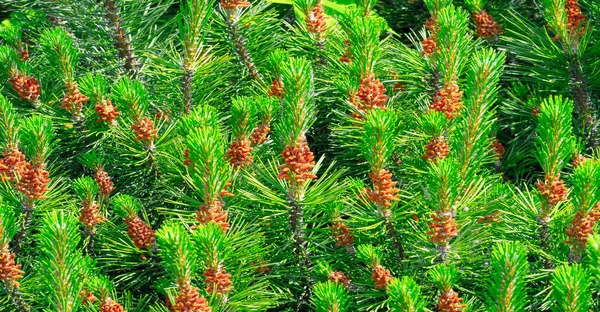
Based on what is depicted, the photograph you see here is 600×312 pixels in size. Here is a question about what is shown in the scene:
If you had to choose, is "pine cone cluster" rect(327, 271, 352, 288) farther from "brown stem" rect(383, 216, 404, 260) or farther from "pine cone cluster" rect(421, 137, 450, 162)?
"pine cone cluster" rect(421, 137, 450, 162)

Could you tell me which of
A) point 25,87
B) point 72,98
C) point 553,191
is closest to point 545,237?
point 553,191

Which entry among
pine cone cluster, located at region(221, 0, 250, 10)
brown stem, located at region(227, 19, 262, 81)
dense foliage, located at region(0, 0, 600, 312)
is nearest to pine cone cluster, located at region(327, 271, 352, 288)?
dense foliage, located at region(0, 0, 600, 312)

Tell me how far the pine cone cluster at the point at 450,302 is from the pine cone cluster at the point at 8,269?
0.90 meters

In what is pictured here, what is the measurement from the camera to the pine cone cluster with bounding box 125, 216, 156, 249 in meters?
2.15

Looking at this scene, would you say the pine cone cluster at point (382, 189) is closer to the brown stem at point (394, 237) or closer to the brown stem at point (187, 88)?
the brown stem at point (394, 237)

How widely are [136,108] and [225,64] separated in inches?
15.5

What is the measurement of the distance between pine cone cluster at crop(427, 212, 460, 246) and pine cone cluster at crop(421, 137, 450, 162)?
7.1 inches

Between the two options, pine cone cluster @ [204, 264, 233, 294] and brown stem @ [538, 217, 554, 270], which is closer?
pine cone cluster @ [204, 264, 233, 294]

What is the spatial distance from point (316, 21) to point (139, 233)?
787 mm

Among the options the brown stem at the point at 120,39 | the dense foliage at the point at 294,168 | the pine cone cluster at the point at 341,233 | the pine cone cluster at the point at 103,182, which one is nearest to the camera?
the dense foliage at the point at 294,168

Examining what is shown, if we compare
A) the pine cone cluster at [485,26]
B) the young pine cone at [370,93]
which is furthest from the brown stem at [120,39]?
the pine cone cluster at [485,26]

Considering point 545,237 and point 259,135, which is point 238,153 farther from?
point 545,237

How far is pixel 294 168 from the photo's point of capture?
6.33 feet

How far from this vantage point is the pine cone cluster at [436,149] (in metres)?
2.01
